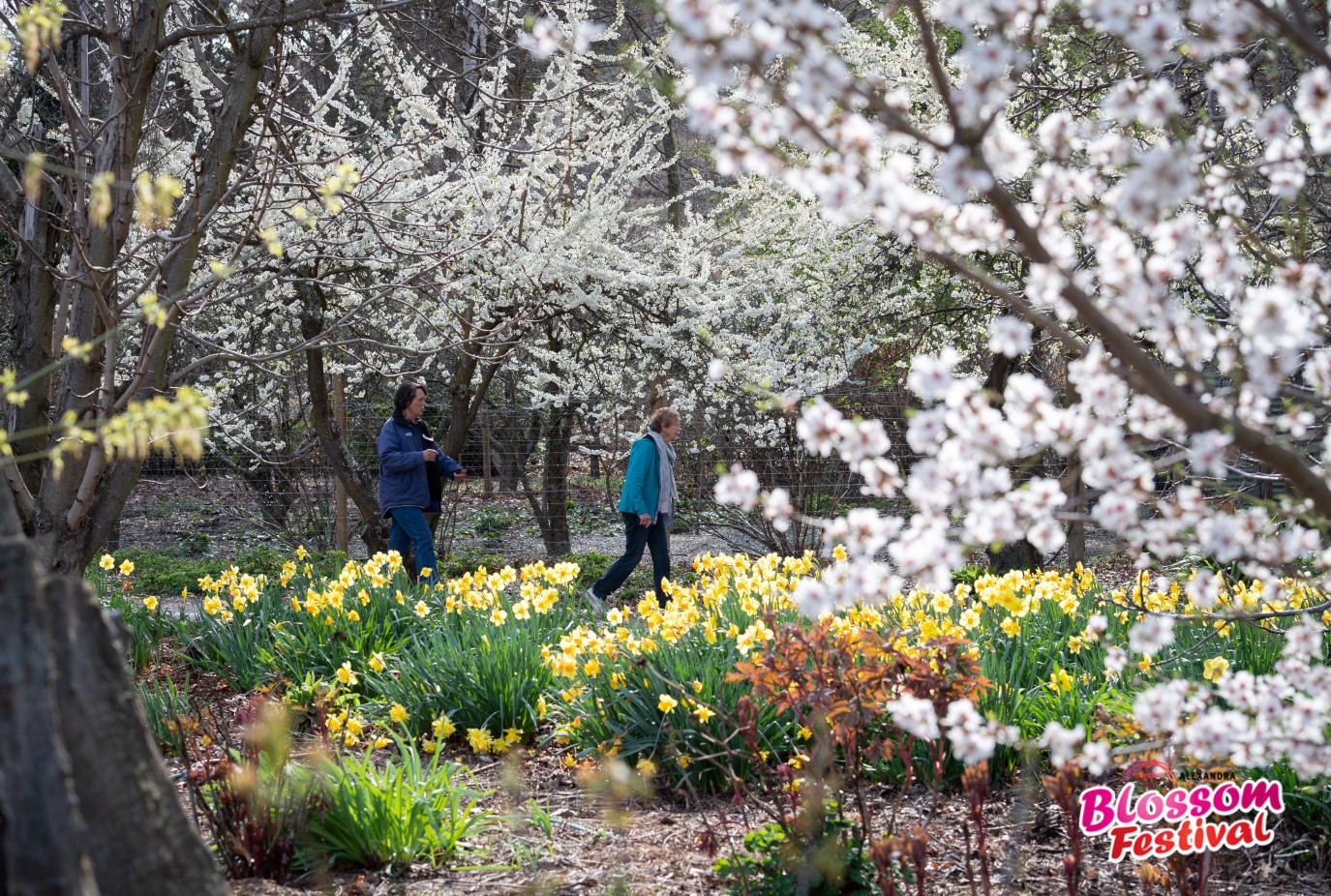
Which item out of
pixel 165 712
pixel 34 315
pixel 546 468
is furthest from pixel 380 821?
pixel 546 468

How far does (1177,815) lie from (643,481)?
4.53 meters

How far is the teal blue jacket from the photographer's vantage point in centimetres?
708

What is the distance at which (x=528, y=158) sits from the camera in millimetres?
8945

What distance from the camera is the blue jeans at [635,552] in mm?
6875

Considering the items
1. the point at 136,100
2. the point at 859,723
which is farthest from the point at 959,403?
the point at 136,100

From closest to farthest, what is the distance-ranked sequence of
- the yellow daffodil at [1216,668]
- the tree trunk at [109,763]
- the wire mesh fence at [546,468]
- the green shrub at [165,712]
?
the tree trunk at [109,763]
the yellow daffodil at [1216,668]
the green shrub at [165,712]
the wire mesh fence at [546,468]

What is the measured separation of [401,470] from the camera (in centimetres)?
710

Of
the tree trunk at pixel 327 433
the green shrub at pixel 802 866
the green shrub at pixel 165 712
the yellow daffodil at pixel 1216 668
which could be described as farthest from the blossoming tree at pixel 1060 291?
the tree trunk at pixel 327 433

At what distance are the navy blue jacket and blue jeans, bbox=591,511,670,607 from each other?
1.25 meters

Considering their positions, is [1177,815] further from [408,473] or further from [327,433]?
[327,433]

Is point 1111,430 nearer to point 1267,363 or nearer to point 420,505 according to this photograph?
point 1267,363

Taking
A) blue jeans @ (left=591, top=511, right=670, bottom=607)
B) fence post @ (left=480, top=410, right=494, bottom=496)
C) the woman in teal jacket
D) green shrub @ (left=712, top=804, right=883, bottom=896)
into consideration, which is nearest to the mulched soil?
green shrub @ (left=712, top=804, right=883, bottom=896)

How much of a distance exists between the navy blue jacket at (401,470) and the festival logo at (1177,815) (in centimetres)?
Result: 499

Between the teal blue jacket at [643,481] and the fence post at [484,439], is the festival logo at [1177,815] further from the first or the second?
the fence post at [484,439]
